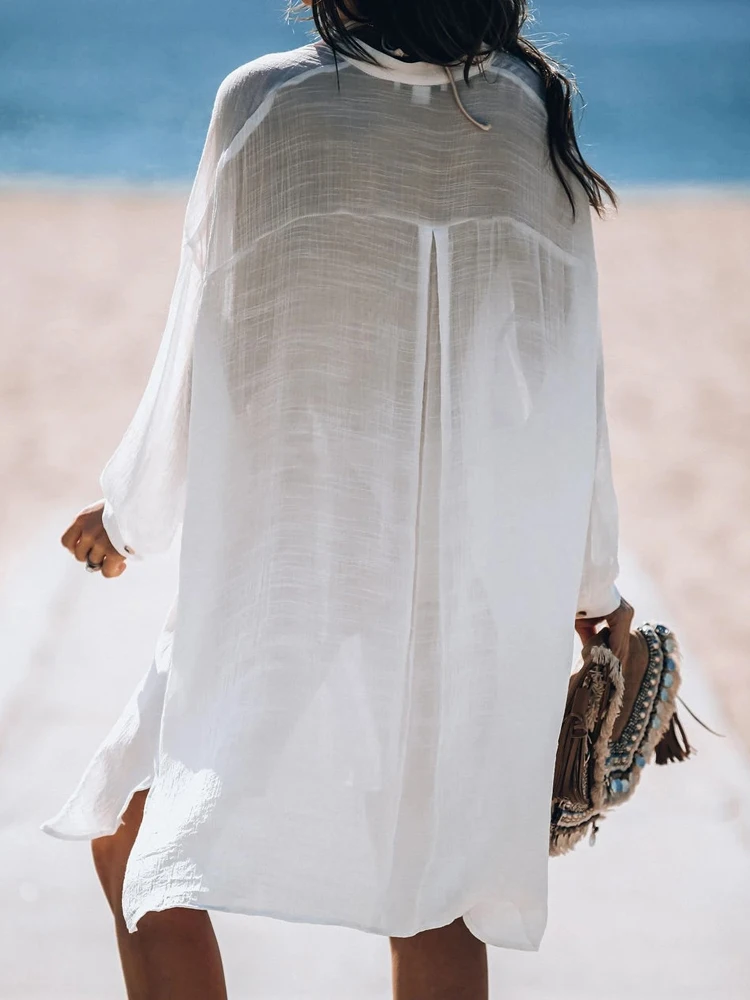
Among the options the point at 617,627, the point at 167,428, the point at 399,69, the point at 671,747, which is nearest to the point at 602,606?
the point at 617,627

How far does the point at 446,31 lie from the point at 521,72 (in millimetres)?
128

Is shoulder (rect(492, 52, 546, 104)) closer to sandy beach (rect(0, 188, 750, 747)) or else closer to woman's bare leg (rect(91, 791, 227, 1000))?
sandy beach (rect(0, 188, 750, 747))

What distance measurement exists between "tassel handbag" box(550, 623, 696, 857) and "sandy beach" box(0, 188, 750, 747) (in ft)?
2.22

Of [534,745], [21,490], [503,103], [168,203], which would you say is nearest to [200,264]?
[503,103]

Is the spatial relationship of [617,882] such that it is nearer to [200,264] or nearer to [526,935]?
[526,935]

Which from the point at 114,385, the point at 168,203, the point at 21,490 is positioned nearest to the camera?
the point at 21,490

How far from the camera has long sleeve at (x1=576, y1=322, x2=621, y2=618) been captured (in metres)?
1.52

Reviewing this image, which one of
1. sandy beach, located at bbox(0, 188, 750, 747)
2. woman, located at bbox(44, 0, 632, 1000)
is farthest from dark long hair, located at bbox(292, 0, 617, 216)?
sandy beach, located at bbox(0, 188, 750, 747)

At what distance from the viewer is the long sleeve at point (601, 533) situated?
152 cm

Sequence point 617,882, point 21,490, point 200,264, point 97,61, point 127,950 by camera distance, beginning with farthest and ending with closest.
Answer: point 97,61 < point 21,490 < point 617,882 < point 127,950 < point 200,264

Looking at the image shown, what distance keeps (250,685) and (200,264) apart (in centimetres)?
49

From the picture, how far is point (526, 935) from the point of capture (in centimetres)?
147

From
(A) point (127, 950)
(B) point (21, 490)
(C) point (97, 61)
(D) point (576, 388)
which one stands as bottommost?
(A) point (127, 950)

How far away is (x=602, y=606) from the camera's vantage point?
1613mm
